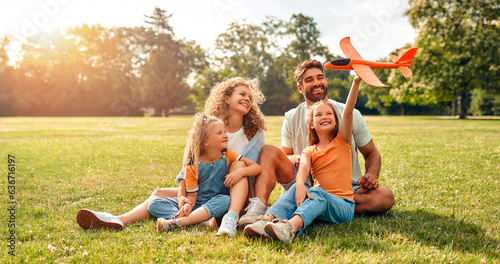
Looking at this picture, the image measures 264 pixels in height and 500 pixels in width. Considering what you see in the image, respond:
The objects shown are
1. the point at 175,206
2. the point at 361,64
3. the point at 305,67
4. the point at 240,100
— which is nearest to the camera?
the point at 361,64

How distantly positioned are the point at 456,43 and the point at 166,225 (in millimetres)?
32056

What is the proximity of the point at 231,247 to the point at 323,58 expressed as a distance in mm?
45334

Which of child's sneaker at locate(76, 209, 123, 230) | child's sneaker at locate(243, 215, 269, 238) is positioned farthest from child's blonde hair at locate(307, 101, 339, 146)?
child's sneaker at locate(76, 209, 123, 230)

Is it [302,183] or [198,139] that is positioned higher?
[198,139]

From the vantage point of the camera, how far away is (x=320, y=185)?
11.7 feet

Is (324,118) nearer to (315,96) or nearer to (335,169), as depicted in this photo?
(335,169)

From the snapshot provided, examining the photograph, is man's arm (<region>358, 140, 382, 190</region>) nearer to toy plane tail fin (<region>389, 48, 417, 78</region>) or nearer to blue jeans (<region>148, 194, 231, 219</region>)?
toy plane tail fin (<region>389, 48, 417, 78</region>)

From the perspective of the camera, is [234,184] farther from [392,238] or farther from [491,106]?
[491,106]

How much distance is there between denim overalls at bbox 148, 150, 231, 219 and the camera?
355 centimetres

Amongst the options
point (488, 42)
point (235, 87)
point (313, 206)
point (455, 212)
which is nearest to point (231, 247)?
point (313, 206)

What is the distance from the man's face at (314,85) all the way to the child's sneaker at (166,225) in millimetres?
2180

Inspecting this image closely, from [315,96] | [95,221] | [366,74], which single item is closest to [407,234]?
[366,74]

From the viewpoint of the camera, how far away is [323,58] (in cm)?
4578

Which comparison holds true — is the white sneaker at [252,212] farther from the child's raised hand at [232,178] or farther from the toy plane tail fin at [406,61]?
the toy plane tail fin at [406,61]
